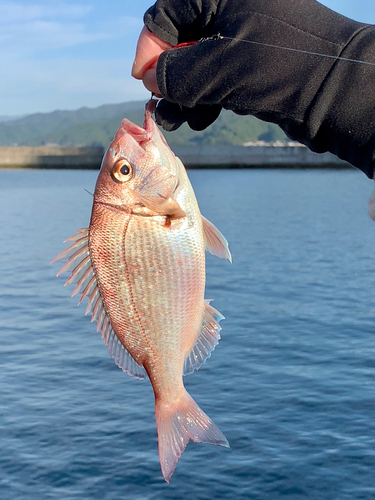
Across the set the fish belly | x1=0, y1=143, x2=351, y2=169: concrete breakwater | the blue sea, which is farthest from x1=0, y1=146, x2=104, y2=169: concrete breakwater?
the fish belly

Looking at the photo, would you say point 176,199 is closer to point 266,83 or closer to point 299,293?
point 266,83

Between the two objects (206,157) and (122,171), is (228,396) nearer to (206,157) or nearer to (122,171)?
(122,171)

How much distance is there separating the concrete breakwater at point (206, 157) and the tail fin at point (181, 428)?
90.6m

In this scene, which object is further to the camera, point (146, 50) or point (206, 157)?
point (206, 157)

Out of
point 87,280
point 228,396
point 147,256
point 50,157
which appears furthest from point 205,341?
point 50,157

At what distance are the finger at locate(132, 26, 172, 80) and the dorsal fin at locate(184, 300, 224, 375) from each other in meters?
1.31

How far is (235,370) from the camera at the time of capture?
13.0 meters

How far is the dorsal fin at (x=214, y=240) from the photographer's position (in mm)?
3586

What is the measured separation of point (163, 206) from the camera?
342cm

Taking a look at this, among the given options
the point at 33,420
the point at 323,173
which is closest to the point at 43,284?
the point at 33,420

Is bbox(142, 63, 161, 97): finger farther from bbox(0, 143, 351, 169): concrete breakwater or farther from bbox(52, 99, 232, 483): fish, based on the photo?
bbox(0, 143, 351, 169): concrete breakwater

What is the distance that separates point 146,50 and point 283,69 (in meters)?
0.76

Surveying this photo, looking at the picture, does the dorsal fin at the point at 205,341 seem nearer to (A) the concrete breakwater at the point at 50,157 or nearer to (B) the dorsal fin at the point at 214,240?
(B) the dorsal fin at the point at 214,240

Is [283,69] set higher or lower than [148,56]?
higher
